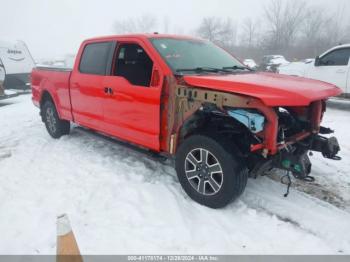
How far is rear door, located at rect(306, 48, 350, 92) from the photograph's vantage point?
902 cm

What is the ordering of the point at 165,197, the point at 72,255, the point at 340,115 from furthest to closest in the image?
1. the point at 340,115
2. the point at 165,197
3. the point at 72,255

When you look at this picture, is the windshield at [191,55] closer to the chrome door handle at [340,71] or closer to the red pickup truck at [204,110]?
the red pickup truck at [204,110]

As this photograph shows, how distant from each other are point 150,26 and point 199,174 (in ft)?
270

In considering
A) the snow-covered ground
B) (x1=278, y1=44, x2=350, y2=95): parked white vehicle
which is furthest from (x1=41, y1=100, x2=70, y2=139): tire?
(x1=278, y1=44, x2=350, y2=95): parked white vehicle

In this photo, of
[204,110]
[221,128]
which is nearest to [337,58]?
[221,128]

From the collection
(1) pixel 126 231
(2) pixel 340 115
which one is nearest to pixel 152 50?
(1) pixel 126 231

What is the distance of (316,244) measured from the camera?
292cm

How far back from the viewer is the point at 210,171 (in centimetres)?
343

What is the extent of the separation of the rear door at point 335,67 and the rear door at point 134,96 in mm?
7099

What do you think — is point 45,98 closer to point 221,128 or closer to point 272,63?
point 221,128

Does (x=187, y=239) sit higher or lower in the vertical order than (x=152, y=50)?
lower

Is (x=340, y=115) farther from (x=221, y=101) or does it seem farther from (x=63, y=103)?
(x=63, y=103)

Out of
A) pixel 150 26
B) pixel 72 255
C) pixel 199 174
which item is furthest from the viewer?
pixel 150 26

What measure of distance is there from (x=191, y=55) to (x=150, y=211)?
2.09m
